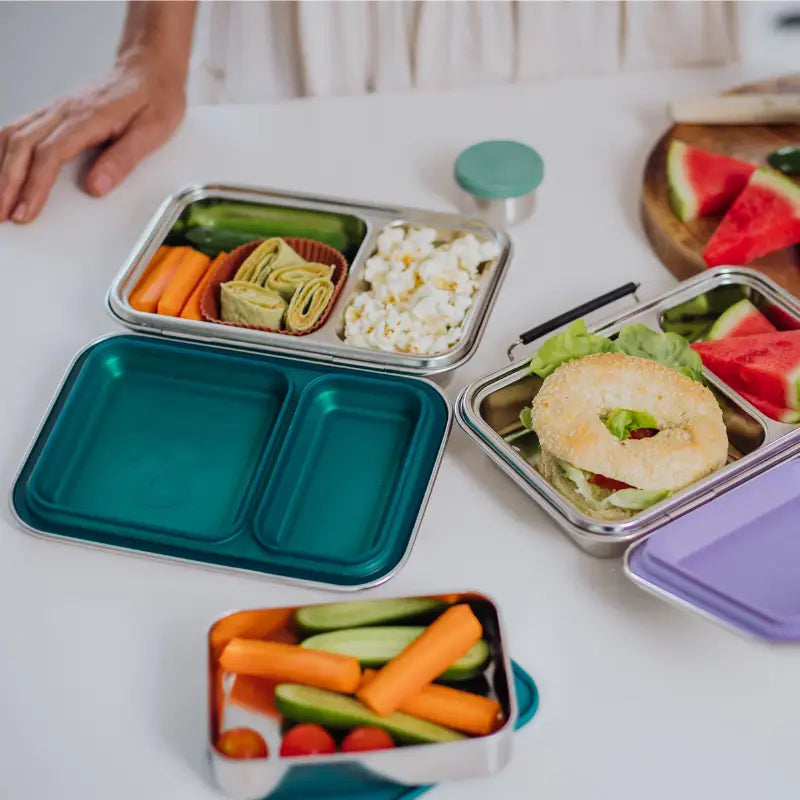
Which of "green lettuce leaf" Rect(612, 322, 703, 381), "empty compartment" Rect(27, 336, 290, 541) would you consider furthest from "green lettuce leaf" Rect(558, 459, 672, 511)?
"empty compartment" Rect(27, 336, 290, 541)

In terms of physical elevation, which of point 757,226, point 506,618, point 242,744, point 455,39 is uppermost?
point 455,39

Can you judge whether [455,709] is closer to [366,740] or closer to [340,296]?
[366,740]

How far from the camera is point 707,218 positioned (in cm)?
192

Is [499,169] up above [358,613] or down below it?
above

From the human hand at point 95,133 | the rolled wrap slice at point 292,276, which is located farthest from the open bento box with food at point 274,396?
the human hand at point 95,133

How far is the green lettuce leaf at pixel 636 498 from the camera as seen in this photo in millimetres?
1418

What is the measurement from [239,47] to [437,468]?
132cm

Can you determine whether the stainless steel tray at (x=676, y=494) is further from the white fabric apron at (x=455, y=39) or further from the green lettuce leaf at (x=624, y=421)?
the white fabric apron at (x=455, y=39)

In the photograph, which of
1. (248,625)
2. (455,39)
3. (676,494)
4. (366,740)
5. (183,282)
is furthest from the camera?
(455,39)

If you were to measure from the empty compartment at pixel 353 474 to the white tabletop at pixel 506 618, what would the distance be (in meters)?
0.05

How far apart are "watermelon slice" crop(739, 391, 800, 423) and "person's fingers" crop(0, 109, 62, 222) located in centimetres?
142

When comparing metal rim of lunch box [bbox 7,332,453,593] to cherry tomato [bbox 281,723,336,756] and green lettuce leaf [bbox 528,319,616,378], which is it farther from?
cherry tomato [bbox 281,723,336,756]

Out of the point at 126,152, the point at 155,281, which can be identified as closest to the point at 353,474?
the point at 155,281

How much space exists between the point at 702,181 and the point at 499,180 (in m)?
0.38
